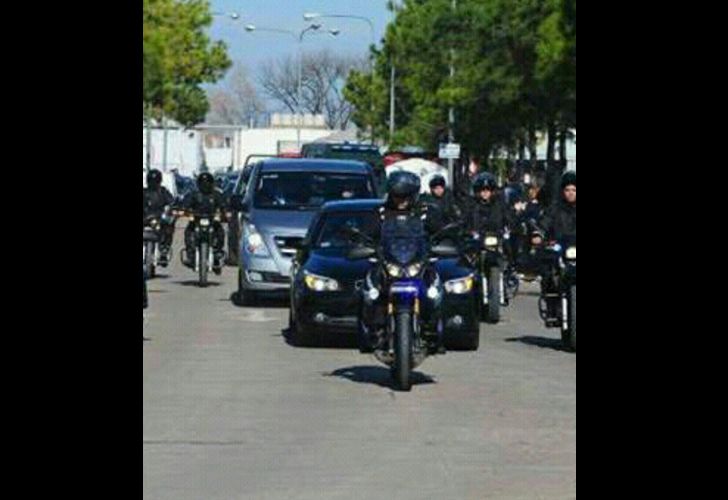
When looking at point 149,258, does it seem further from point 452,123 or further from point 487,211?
point 452,123

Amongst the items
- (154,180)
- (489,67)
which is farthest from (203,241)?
(489,67)

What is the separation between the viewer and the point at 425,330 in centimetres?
1611

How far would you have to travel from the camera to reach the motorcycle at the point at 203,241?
98.2 ft

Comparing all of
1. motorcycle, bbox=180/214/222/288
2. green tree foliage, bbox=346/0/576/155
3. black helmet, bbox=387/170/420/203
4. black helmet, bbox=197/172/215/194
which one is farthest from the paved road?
green tree foliage, bbox=346/0/576/155

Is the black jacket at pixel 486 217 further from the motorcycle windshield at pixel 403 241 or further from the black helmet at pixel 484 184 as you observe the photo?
the motorcycle windshield at pixel 403 241

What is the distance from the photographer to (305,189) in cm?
2742

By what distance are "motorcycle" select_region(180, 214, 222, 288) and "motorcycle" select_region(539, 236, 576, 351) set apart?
10225 millimetres

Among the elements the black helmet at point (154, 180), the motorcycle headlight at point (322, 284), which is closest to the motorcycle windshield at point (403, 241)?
the motorcycle headlight at point (322, 284)

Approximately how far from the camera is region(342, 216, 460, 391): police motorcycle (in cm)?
1587

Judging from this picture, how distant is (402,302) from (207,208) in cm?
1461
